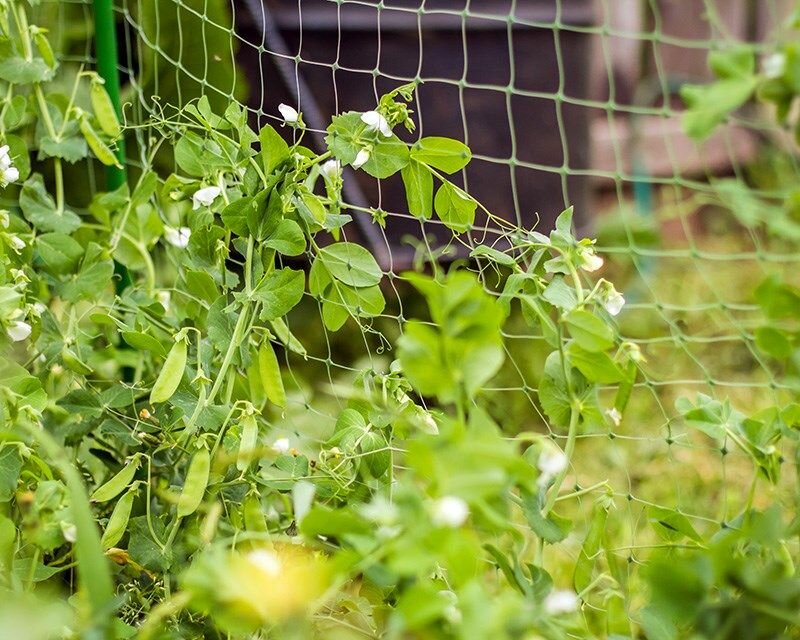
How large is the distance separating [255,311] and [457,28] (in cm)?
106

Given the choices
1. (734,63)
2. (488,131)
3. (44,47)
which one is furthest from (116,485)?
(488,131)

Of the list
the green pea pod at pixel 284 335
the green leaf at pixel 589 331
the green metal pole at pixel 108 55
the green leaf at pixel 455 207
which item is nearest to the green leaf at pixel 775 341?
the green leaf at pixel 589 331

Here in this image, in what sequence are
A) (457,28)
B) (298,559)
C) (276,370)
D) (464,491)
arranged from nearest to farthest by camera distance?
(464,491)
(298,559)
(276,370)
(457,28)

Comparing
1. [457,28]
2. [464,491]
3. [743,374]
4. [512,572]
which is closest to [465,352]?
[464,491]

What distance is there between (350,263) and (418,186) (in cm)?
9

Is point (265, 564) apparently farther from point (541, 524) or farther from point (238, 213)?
point (238, 213)

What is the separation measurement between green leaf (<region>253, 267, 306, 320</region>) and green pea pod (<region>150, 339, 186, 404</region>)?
0.24 ft

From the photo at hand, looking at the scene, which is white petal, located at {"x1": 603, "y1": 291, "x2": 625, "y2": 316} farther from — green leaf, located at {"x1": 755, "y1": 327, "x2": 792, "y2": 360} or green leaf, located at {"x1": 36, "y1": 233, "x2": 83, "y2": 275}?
green leaf, located at {"x1": 36, "y1": 233, "x2": 83, "y2": 275}

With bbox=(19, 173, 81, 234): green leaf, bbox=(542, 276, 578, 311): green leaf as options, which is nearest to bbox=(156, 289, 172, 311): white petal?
bbox=(19, 173, 81, 234): green leaf

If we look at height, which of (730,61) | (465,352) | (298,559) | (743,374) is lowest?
(743,374)

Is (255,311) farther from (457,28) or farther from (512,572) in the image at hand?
(457,28)

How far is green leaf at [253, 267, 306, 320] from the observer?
81cm

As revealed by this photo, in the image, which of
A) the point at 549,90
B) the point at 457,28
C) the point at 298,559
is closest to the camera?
the point at 298,559

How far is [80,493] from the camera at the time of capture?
59 centimetres
